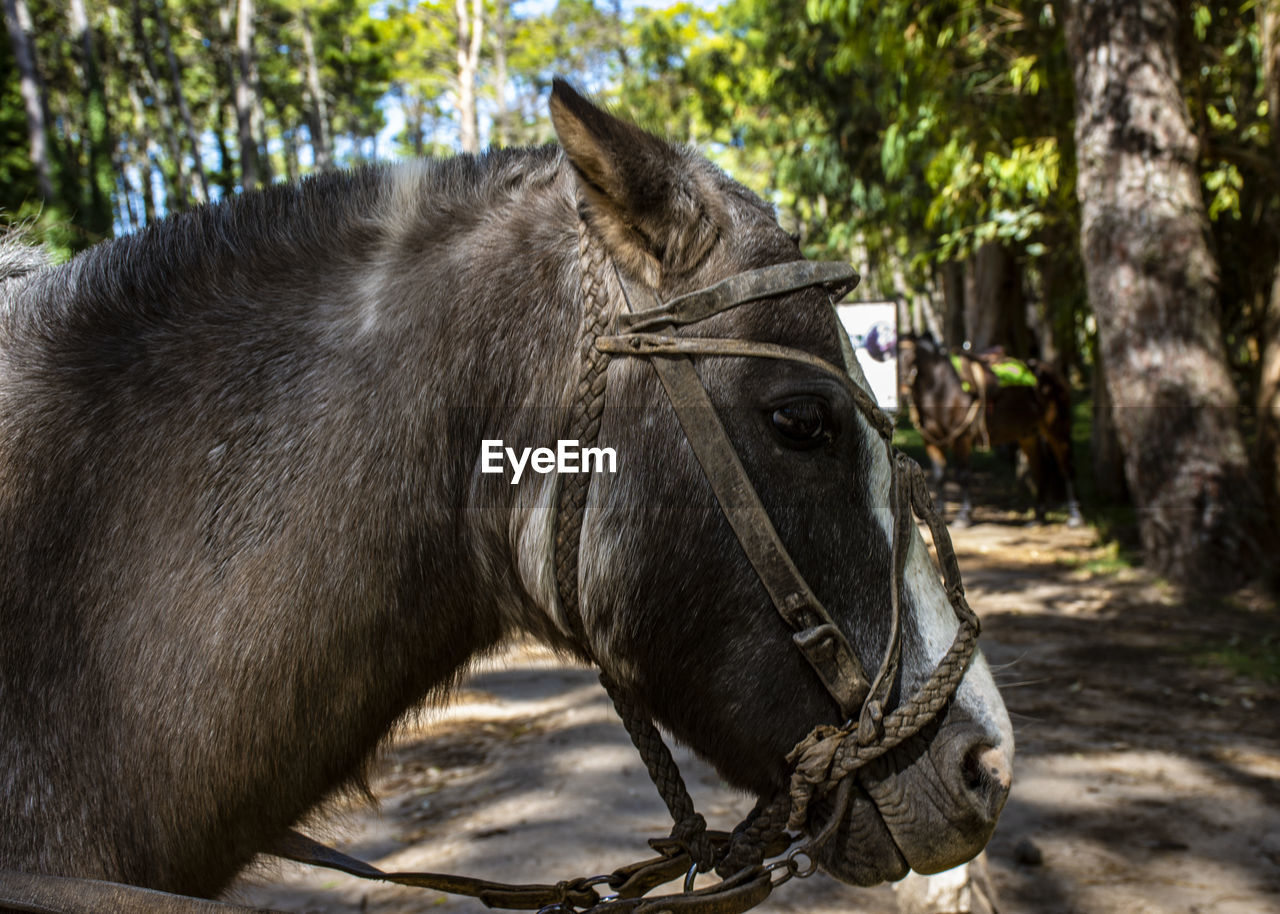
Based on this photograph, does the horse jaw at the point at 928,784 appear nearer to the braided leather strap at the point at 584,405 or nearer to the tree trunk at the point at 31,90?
the braided leather strap at the point at 584,405

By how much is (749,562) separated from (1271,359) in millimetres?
7309

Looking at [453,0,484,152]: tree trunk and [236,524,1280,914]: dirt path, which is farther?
[453,0,484,152]: tree trunk

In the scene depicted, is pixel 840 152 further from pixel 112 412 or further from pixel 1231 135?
pixel 112 412

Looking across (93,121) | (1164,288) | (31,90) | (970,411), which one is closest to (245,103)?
(93,121)

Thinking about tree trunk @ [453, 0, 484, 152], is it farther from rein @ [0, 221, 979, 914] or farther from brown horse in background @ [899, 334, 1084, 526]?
rein @ [0, 221, 979, 914]

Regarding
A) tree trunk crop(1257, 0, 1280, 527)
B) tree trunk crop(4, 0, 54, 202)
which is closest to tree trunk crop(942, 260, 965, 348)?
tree trunk crop(1257, 0, 1280, 527)

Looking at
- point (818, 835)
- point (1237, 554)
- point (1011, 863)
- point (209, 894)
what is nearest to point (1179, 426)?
point (1237, 554)

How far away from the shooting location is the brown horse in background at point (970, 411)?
1155 cm

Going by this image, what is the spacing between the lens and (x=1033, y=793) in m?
4.16

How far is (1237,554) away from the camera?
23.5 ft

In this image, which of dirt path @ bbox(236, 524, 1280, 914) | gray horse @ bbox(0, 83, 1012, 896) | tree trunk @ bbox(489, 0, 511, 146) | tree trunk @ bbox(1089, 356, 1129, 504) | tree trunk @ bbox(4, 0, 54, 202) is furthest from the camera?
tree trunk @ bbox(489, 0, 511, 146)

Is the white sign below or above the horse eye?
above

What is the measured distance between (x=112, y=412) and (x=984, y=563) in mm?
9332

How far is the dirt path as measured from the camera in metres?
3.34
